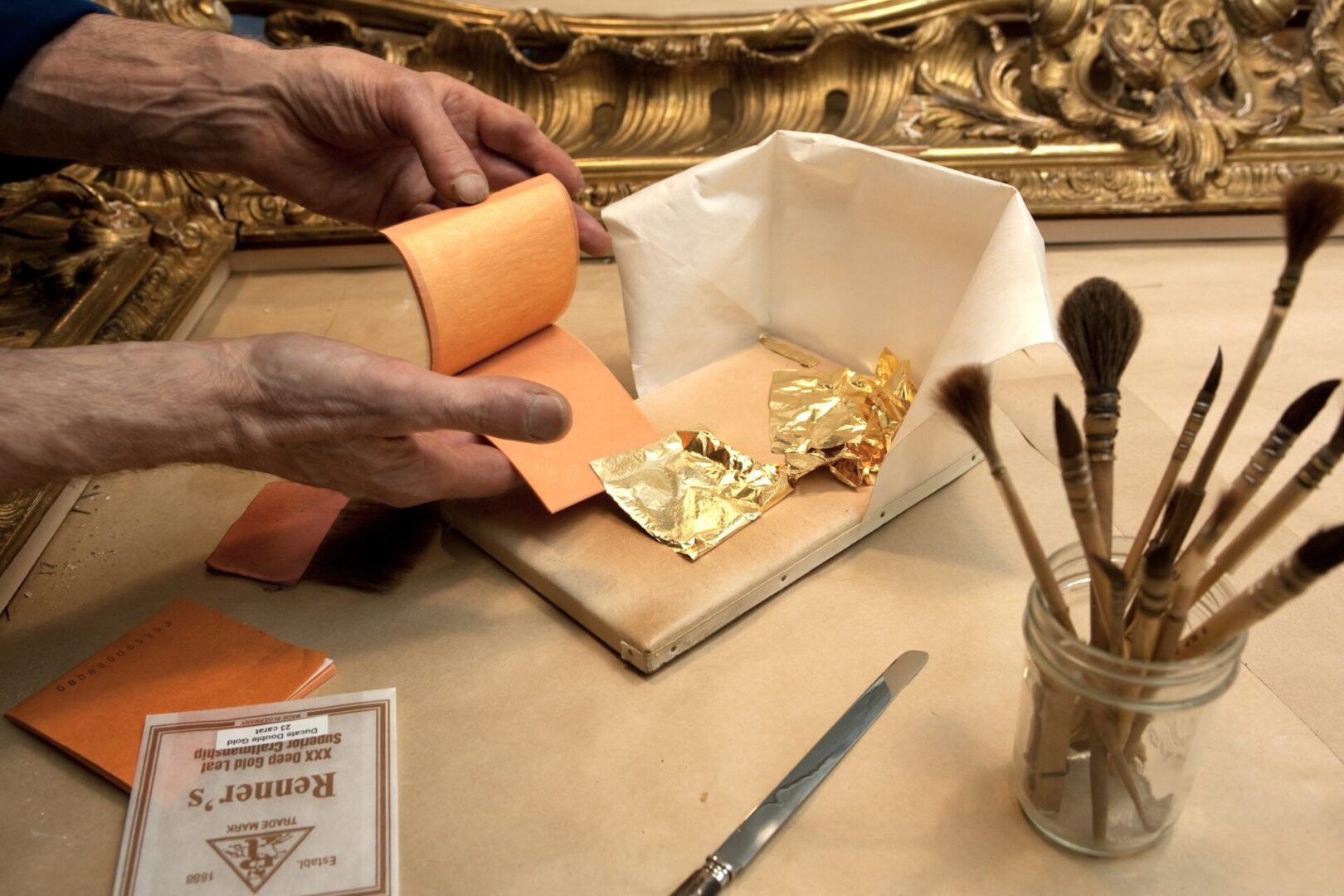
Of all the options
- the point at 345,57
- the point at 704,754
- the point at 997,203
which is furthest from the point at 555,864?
the point at 345,57

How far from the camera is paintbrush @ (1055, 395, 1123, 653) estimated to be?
41 centimetres

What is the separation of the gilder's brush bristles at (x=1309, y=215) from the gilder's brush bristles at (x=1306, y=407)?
0.19 ft

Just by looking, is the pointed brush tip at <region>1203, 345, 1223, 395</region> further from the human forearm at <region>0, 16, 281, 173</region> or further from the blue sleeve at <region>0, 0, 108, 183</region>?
the blue sleeve at <region>0, 0, 108, 183</region>

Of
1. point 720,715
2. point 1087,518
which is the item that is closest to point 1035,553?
point 1087,518

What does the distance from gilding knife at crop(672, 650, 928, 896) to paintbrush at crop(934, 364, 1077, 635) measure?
0.53 feet

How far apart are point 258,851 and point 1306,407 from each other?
55cm

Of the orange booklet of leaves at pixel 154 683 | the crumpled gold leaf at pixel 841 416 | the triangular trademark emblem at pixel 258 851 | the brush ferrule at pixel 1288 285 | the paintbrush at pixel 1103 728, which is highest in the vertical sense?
the brush ferrule at pixel 1288 285

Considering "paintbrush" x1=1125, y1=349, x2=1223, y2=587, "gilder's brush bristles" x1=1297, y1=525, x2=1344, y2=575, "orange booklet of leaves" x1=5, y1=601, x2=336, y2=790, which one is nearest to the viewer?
"gilder's brush bristles" x1=1297, y1=525, x2=1344, y2=575

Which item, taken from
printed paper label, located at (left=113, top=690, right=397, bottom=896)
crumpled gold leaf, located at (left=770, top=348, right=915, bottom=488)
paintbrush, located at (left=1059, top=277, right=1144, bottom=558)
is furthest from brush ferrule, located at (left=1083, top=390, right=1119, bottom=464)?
printed paper label, located at (left=113, top=690, right=397, bottom=896)

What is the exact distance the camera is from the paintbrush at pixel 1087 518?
0.41 metres

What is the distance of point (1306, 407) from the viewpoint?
1.45 feet

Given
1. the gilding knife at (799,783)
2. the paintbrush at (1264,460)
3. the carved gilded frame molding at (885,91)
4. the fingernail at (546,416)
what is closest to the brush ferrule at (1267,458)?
the paintbrush at (1264,460)

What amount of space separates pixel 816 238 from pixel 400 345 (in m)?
0.41

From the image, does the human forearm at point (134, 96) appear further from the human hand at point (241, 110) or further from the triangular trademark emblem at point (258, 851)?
the triangular trademark emblem at point (258, 851)
